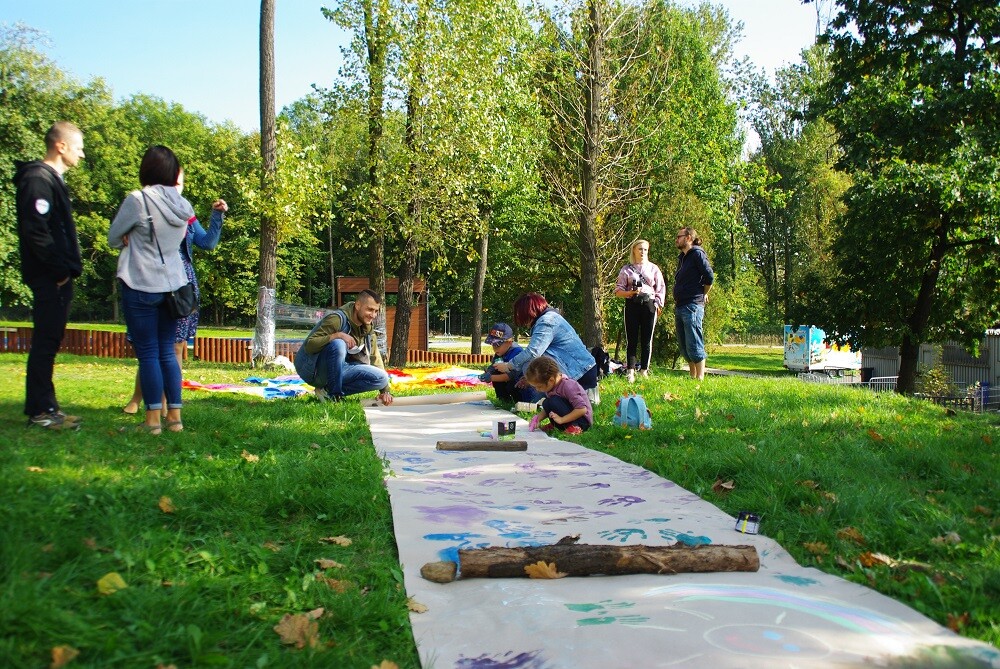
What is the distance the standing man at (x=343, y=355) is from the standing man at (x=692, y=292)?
419 centimetres

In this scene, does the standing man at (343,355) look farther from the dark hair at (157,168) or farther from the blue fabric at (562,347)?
the dark hair at (157,168)

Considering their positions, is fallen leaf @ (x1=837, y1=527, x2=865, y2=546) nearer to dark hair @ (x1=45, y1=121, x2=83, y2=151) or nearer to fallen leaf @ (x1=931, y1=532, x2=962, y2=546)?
fallen leaf @ (x1=931, y1=532, x2=962, y2=546)

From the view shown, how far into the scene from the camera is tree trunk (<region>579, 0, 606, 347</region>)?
55.0ft

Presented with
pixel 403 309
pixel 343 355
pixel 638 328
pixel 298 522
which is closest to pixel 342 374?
pixel 343 355

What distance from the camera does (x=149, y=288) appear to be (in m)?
5.18

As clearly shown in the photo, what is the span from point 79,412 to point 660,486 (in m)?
4.69

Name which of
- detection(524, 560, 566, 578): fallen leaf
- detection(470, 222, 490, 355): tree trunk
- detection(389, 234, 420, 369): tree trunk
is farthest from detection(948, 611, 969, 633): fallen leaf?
detection(470, 222, 490, 355): tree trunk

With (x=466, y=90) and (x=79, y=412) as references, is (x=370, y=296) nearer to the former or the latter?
(x=79, y=412)

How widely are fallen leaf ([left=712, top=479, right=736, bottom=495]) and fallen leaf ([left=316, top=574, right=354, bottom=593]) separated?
2.44 m

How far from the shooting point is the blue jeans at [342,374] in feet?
26.6

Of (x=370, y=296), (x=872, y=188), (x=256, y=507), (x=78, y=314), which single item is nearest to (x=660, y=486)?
(x=256, y=507)

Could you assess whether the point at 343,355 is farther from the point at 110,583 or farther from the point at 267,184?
the point at 267,184

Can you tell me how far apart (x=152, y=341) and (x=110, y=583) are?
3.02 metres

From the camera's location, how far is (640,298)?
10617mm
